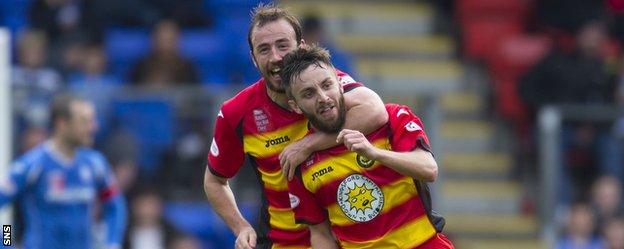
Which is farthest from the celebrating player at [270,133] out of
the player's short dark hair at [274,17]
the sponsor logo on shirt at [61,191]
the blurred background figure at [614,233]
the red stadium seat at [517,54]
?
the red stadium seat at [517,54]

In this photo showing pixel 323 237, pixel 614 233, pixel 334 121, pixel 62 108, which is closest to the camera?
pixel 334 121

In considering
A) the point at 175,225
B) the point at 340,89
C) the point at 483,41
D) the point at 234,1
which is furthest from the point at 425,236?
the point at 483,41

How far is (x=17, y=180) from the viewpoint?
9.88m

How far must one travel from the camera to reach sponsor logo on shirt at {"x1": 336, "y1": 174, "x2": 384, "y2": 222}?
6.77m

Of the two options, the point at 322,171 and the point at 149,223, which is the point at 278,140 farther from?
the point at 149,223

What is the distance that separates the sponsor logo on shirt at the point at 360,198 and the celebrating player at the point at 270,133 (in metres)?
0.19

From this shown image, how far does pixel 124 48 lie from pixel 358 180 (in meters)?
6.46

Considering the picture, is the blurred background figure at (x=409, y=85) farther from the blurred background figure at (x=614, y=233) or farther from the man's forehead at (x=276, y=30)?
the man's forehead at (x=276, y=30)

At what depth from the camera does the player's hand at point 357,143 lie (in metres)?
6.47

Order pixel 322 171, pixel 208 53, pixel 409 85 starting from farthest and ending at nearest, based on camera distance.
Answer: pixel 409 85
pixel 208 53
pixel 322 171

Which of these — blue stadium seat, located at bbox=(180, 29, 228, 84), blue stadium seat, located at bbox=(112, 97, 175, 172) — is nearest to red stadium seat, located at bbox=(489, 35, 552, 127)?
blue stadium seat, located at bbox=(180, 29, 228, 84)

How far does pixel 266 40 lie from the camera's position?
7020 millimetres

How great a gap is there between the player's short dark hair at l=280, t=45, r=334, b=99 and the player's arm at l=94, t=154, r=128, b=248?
3.54 meters

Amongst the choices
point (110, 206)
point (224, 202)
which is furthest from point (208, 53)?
point (224, 202)
